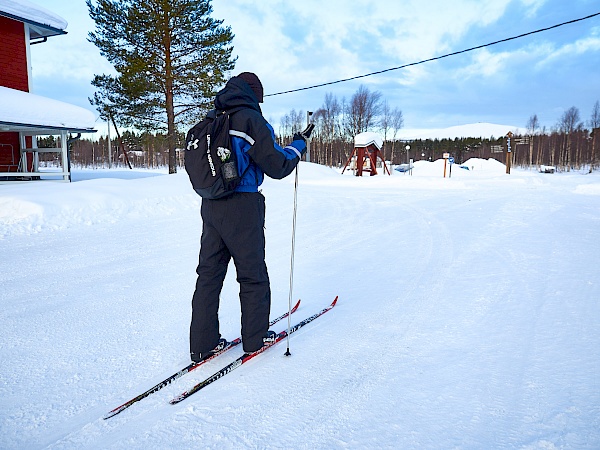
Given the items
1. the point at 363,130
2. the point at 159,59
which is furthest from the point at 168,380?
the point at 363,130

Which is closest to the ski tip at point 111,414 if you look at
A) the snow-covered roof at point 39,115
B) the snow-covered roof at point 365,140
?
the snow-covered roof at point 39,115

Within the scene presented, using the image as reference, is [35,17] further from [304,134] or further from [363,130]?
[363,130]

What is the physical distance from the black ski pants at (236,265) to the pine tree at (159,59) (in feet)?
59.6

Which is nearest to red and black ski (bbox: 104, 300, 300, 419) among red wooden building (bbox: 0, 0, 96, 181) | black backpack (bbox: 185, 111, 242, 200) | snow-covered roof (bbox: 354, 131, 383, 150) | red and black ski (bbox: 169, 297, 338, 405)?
red and black ski (bbox: 169, 297, 338, 405)

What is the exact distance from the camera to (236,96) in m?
2.36

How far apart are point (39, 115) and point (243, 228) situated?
11839 mm

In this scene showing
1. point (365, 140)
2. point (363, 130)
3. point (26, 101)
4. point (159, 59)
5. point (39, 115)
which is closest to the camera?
point (39, 115)

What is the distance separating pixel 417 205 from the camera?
34.3ft

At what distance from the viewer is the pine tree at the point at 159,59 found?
18.2 metres

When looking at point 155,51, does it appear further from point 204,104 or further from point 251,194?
point 251,194

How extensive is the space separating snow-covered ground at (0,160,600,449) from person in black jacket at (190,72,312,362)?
25cm

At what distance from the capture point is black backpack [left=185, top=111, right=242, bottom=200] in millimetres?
2266

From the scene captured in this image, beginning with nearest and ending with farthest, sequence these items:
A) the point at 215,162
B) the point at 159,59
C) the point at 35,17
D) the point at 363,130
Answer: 1. the point at 215,162
2. the point at 35,17
3. the point at 159,59
4. the point at 363,130

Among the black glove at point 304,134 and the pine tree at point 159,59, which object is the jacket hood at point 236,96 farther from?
the pine tree at point 159,59
